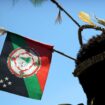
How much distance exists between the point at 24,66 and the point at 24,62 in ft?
0.28

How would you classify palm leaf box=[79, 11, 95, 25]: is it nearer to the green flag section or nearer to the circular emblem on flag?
the green flag section

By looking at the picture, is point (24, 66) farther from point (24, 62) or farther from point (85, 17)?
point (85, 17)

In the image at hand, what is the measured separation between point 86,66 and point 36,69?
305 cm

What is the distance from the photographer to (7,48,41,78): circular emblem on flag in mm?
8266

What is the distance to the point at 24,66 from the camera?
841 centimetres

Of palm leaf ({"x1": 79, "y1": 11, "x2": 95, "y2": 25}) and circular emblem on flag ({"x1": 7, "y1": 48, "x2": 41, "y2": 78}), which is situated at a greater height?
palm leaf ({"x1": 79, "y1": 11, "x2": 95, "y2": 25})

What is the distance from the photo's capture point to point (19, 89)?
8.05 m

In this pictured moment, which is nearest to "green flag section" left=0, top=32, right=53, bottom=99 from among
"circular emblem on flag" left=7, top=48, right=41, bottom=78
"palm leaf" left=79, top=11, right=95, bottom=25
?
"circular emblem on flag" left=7, top=48, right=41, bottom=78

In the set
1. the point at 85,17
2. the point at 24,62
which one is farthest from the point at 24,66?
the point at 85,17

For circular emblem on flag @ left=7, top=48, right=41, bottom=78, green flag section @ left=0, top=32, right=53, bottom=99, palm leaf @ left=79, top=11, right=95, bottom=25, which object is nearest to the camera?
palm leaf @ left=79, top=11, right=95, bottom=25

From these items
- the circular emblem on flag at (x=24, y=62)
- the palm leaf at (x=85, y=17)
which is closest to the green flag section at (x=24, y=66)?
the circular emblem on flag at (x=24, y=62)

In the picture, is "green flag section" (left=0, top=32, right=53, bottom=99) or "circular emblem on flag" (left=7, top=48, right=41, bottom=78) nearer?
"green flag section" (left=0, top=32, right=53, bottom=99)

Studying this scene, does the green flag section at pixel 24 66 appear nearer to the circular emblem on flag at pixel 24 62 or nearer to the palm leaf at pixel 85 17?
the circular emblem on flag at pixel 24 62

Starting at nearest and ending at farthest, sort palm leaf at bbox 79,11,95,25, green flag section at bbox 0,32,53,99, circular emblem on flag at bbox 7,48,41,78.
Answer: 1. palm leaf at bbox 79,11,95,25
2. green flag section at bbox 0,32,53,99
3. circular emblem on flag at bbox 7,48,41,78
